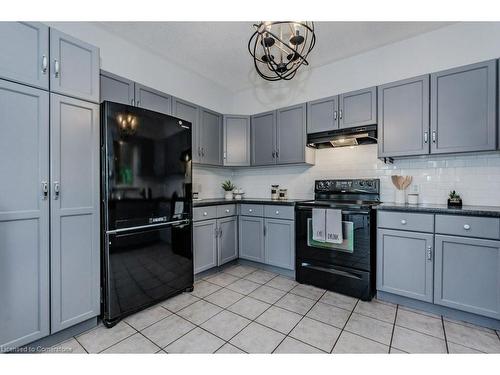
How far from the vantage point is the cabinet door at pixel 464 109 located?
2.08m

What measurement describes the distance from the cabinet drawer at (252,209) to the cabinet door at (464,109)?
77.7 inches

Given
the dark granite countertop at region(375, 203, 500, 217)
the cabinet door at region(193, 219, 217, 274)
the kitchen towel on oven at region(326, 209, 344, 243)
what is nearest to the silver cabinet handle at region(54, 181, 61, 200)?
Answer: the cabinet door at region(193, 219, 217, 274)

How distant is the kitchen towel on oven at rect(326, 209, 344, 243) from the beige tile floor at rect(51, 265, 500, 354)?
0.59m

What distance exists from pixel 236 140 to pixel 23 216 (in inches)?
102

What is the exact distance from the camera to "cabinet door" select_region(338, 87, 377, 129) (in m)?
2.66

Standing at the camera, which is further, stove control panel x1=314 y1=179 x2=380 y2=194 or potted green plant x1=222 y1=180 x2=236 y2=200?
potted green plant x1=222 y1=180 x2=236 y2=200

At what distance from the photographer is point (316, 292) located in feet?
8.54

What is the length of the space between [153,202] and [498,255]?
284 cm

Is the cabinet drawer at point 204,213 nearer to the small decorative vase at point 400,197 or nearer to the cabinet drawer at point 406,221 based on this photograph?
the cabinet drawer at point 406,221

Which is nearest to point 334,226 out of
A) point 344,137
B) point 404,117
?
point 344,137

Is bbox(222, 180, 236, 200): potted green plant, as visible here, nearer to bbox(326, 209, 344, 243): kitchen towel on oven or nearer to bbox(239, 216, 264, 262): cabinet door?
bbox(239, 216, 264, 262): cabinet door

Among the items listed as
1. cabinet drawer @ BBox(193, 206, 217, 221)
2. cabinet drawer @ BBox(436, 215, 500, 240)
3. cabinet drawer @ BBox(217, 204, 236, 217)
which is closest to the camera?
cabinet drawer @ BBox(436, 215, 500, 240)

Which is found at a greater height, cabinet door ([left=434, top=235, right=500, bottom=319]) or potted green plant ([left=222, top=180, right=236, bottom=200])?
potted green plant ([left=222, top=180, right=236, bottom=200])
